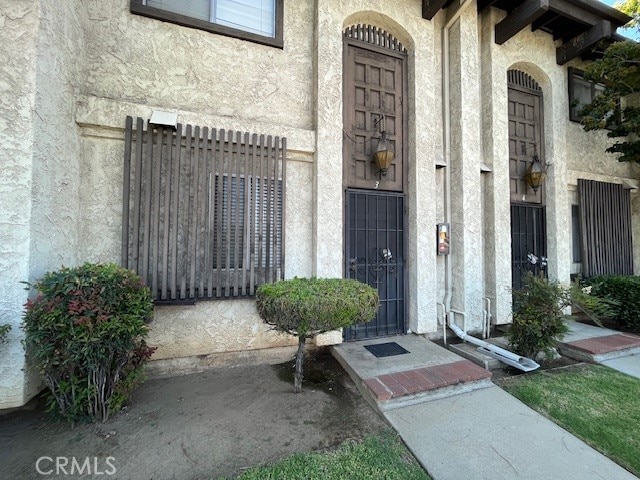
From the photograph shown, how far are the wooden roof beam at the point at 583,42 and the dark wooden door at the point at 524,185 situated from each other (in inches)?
36.8

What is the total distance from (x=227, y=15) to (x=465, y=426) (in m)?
6.06

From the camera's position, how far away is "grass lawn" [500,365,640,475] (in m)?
2.40

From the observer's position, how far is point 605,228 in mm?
6738

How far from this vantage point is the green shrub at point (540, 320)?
3848 mm

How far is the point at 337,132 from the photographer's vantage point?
4285mm

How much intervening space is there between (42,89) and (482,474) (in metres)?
5.27

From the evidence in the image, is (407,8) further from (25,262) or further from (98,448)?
(98,448)

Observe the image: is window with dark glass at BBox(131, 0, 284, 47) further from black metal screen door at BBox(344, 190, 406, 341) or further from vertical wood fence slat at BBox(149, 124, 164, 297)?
black metal screen door at BBox(344, 190, 406, 341)

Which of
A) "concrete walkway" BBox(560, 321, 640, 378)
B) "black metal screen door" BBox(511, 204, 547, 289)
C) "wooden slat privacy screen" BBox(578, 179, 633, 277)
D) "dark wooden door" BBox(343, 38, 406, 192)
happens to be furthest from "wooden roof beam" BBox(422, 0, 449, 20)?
"concrete walkway" BBox(560, 321, 640, 378)

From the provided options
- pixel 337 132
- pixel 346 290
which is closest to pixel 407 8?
pixel 337 132

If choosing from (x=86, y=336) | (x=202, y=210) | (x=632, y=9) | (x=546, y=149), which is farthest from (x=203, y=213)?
(x=632, y=9)

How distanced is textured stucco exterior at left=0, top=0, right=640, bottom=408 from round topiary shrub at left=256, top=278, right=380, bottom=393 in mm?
1044

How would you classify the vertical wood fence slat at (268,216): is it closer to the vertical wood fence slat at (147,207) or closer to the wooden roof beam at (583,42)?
the vertical wood fence slat at (147,207)

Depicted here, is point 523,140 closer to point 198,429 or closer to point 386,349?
point 386,349
